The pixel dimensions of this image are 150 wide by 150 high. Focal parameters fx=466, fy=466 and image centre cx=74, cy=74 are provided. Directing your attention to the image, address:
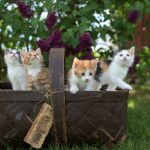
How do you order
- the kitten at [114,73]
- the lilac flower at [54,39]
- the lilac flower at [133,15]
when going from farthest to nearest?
the lilac flower at [133,15] < the lilac flower at [54,39] < the kitten at [114,73]

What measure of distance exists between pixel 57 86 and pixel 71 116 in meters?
0.19

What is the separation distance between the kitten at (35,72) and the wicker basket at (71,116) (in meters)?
0.32

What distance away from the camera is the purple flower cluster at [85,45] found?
2.79 metres

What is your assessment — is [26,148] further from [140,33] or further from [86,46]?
[140,33]

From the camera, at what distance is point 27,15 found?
111 inches

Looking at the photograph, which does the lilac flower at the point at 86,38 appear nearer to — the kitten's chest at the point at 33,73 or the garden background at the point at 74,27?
the garden background at the point at 74,27

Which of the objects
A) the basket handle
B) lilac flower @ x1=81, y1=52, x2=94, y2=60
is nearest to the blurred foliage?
lilac flower @ x1=81, y1=52, x2=94, y2=60

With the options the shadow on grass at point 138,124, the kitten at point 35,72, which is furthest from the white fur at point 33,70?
the shadow on grass at point 138,124

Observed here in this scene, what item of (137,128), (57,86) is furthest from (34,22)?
(137,128)

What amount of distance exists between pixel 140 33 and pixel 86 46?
91.2 inches

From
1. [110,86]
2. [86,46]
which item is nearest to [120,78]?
[110,86]

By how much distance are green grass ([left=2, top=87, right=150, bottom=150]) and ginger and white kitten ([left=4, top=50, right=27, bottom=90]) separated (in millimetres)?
520

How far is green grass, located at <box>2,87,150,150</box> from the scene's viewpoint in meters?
2.34

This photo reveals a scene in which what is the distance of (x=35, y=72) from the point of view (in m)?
2.59
